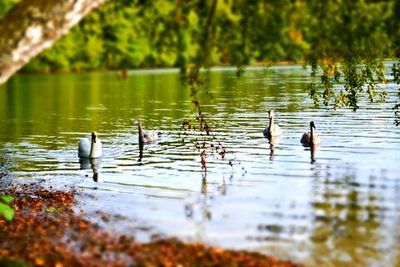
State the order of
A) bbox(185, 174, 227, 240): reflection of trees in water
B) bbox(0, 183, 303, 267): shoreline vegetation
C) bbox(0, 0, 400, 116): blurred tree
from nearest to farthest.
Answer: bbox(0, 0, 400, 116): blurred tree → bbox(0, 183, 303, 267): shoreline vegetation → bbox(185, 174, 227, 240): reflection of trees in water

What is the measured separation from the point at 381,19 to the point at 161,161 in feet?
53.9

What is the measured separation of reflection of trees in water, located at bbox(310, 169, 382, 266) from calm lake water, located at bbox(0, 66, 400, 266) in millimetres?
26

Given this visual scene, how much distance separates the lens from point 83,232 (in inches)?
619

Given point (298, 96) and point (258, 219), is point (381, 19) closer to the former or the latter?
point (258, 219)

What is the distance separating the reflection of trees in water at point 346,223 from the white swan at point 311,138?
7.97m

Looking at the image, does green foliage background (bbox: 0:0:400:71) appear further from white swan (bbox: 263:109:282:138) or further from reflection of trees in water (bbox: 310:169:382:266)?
white swan (bbox: 263:109:282:138)

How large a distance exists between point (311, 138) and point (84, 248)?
61.9 ft

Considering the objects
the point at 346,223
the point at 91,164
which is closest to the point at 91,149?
the point at 91,164

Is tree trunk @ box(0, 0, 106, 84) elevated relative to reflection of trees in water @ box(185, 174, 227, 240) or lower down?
elevated

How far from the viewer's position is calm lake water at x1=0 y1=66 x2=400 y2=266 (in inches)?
611

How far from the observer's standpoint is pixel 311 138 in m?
31.1

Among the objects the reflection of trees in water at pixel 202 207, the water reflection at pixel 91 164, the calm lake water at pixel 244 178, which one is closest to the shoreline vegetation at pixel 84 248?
the calm lake water at pixel 244 178

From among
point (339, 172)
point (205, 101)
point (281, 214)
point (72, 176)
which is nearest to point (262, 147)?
point (339, 172)

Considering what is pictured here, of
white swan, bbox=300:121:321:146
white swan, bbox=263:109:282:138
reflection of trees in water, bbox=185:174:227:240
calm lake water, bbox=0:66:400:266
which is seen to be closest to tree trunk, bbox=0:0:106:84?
calm lake water, bbox=0:66:400:266
